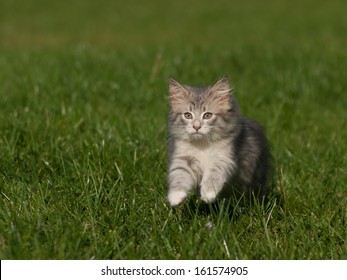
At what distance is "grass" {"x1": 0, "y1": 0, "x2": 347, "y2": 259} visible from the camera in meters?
4.19

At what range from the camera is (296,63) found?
1150cm

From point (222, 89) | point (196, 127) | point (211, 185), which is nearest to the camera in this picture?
point (211, 185)

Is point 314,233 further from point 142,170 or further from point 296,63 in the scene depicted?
point 296,63

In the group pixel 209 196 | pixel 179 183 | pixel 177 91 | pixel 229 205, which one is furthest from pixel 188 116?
pixel 229 205

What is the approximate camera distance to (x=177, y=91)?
201 inches

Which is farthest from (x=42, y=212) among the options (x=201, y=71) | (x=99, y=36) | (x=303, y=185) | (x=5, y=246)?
(x=99, y=36)

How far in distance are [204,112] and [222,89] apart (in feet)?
0.82

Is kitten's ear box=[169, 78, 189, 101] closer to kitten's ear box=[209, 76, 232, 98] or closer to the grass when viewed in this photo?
kitten's ear box=[209, 76, 232, 98]

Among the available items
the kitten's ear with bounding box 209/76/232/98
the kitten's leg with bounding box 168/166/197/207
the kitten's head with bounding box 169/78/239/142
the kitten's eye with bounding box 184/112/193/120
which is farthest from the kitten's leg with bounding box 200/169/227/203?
the kitten's ear with bounding box 209/76/232/98

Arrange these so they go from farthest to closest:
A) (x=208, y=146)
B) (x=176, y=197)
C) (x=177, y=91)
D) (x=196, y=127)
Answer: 1. (x=177, y=91)
2. (x=208, y=146)
3. (x=196, y=127)
4. (x=176, y=197)

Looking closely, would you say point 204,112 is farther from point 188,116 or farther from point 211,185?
point 211,185

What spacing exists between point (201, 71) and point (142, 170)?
5.32 m

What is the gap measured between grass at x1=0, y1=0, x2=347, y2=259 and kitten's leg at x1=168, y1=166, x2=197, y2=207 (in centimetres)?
14

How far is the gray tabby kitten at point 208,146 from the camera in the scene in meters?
4.69
